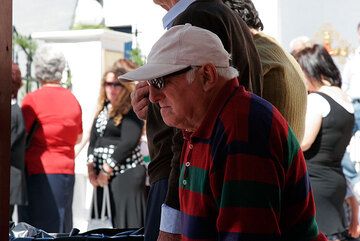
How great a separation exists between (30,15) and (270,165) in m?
11.1

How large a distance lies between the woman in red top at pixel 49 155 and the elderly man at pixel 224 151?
4.28m

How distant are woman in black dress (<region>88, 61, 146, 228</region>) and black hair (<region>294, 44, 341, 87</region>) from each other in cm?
176

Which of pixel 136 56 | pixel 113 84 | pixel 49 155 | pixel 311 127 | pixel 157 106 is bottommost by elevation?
pixel 49 155

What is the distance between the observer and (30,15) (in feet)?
42.2

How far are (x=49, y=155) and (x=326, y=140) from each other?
86.5 inches

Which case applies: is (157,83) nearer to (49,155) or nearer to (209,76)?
(209,76)

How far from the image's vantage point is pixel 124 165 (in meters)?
7.03

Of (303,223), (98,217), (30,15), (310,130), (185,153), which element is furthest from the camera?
(30,15)

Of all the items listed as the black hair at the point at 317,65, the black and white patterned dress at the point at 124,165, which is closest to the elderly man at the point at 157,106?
the black hair at the point at 317,65

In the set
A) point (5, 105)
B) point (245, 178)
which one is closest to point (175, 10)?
point (5, 105)

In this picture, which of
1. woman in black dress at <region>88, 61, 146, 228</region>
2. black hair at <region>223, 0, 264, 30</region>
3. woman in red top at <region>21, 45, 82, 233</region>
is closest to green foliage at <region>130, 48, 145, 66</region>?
woman in black dress at <region>88, 61, 146, 228</region>

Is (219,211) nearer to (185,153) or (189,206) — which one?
(189,206)

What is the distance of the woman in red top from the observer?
658cm

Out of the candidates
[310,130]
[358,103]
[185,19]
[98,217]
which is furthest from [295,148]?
[358,103]
